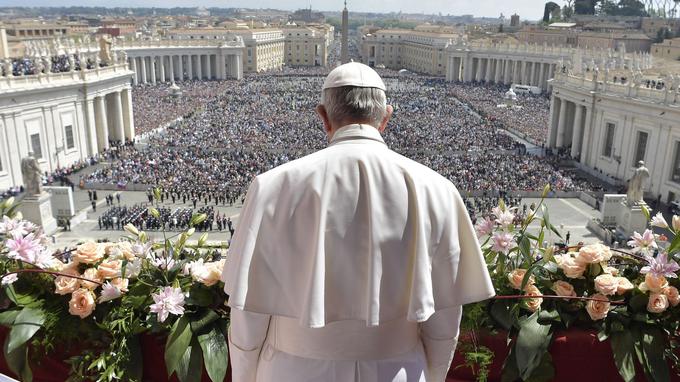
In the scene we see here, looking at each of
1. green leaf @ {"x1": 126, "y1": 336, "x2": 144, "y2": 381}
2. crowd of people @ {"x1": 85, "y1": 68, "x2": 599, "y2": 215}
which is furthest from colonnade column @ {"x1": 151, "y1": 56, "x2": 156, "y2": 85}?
green leaf @ {"x1": 126, "y1": 336, "x2": 144, "y2": 381}

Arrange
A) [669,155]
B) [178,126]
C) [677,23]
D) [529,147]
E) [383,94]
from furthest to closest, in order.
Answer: [677,23] < [178,126] < [529,147] < [669,155] < [383,94]

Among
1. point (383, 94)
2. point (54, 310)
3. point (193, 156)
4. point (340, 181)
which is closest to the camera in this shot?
point (340, 181)

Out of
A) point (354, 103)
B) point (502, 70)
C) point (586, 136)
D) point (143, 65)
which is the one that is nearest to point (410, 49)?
point (502, 70)

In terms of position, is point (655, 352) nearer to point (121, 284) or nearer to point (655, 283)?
point (655, 283)

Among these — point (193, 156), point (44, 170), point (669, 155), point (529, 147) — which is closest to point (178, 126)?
point (193, 156)

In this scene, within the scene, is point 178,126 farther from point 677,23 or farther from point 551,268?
point 677,23

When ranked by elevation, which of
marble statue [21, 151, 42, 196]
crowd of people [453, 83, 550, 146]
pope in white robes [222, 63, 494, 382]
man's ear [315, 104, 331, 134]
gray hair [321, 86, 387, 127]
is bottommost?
crowd of people [453, 83, 550, 146]

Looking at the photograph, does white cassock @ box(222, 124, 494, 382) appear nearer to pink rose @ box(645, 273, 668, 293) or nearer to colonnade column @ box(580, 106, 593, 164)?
pink rose @ box(645, 273, 668, 293)
